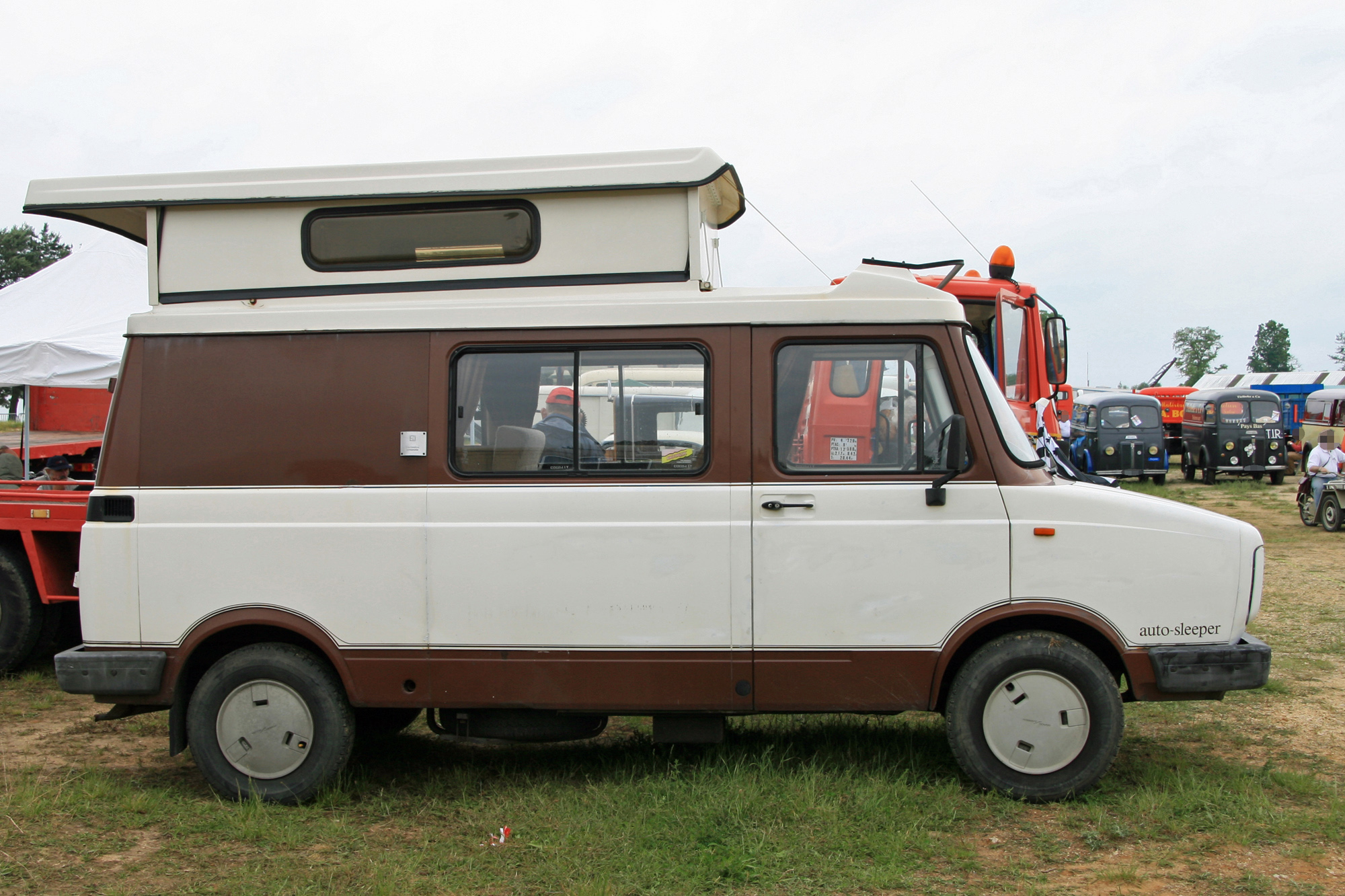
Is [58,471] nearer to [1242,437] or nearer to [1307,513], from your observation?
[1307,513]

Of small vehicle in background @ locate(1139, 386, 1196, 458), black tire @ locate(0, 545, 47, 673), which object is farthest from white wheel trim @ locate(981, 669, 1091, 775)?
small vehicle in background @ locate(1139, 386, 1196, 458)

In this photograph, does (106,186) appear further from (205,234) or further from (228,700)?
(228,700)

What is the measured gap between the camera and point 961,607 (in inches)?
192

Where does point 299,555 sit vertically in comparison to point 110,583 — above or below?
above

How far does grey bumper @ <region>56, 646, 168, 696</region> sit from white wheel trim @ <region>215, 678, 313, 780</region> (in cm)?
37

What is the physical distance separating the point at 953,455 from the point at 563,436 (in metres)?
1.84

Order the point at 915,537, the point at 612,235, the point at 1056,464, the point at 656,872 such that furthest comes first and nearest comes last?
the point at 1056,464 → the point at 612,235 → the point at 915,537 → the point at 656,872

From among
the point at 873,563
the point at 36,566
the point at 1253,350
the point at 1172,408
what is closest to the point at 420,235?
the point at 873,563

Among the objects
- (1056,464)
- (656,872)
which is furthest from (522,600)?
(1056,464)

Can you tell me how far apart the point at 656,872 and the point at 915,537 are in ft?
6.26

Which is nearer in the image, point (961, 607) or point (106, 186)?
point (961, 607)

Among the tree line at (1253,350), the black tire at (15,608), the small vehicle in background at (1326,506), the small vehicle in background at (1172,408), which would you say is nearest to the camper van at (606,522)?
the black tire at (15,608)

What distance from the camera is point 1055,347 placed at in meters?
9.72

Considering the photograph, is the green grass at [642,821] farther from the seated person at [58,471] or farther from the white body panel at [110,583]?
the seated person at [58,471]
